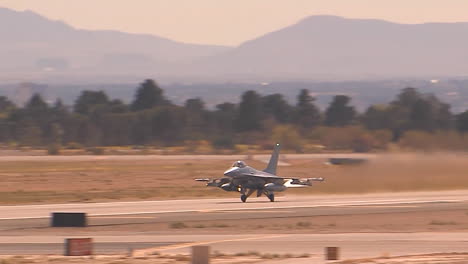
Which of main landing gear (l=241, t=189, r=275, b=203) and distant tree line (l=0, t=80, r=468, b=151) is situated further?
distant tree line (l=0, t=80, r=468, b=151)

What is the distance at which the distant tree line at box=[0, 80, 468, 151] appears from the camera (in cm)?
12406

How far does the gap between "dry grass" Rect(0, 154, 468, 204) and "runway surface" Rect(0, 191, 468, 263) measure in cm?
122

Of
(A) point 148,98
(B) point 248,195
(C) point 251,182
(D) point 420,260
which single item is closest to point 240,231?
(D) point 420,260

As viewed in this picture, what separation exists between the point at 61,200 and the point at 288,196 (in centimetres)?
1676

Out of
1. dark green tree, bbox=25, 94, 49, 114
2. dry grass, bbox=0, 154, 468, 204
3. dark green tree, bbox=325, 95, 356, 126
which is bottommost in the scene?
dry grass, bbox=0, 154, 468, 204

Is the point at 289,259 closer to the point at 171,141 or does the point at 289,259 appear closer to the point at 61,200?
the point at 61,200

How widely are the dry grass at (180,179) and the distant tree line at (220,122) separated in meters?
27.4

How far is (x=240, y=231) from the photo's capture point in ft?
145

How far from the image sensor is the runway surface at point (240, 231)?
3672 cm

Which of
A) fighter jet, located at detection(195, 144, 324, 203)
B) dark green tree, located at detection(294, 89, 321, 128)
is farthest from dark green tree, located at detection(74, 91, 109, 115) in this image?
fighter jet, located at detection(195, 144, 324, 203)

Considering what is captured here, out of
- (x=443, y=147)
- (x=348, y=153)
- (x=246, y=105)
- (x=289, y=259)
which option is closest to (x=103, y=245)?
(x=289, y=259)

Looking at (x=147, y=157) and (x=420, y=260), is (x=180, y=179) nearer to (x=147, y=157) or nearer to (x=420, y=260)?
(x=147, y=157)

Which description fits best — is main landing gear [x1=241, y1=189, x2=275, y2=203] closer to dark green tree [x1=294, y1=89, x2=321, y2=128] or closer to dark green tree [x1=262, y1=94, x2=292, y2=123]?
dark green tree [x1=294, y1=89, x2=321, y2=128]

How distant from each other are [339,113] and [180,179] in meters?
87.9
